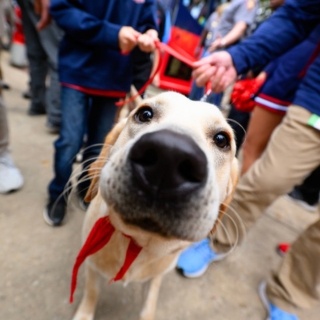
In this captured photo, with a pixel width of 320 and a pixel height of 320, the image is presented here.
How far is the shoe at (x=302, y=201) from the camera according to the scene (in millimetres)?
3748

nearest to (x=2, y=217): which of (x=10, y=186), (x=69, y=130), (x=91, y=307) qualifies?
(x=10, y=186)

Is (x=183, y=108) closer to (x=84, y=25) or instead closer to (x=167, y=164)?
(x=167, y=164)

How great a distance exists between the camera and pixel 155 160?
0.70 metres

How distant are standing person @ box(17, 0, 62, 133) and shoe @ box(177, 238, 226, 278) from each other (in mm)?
2651

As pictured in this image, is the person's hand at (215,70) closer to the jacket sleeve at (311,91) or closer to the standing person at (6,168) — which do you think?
the jacket sleeve at (311,91)

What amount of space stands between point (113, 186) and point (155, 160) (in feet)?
0.65

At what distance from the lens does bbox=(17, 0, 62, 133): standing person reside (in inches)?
125

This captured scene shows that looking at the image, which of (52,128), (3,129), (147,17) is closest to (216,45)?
(147,17)

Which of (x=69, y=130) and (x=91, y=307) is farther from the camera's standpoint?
(x=69, y=130)

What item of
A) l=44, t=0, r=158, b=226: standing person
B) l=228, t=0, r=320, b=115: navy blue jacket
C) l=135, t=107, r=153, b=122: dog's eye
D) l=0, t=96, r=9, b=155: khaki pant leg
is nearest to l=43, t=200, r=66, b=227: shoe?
l=44, t=0, r=158, b=226: standing person

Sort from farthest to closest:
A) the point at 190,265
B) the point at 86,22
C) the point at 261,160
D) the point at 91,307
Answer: the point at 190,265, the point at 261,160, the point at 86,22, the point at 91,307

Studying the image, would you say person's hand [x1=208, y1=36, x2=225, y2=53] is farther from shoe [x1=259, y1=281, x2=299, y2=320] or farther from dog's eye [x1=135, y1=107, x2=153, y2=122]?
shoe [x1=259, y1=281, x2=299, y2=320]

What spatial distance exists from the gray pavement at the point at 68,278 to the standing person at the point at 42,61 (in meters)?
0.97

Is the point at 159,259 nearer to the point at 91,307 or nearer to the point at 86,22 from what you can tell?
A: the point at 91,307
